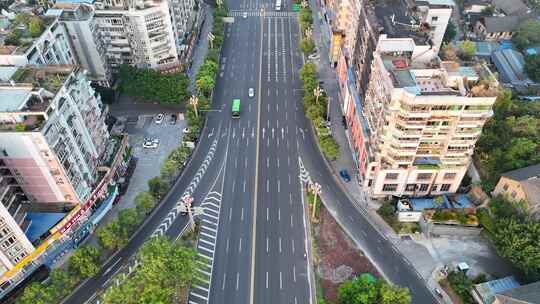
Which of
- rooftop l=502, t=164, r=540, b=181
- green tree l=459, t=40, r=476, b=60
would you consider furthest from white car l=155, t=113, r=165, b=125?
rooftop l=502, t=164, r=540, b=181

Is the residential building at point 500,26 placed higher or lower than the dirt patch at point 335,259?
higher

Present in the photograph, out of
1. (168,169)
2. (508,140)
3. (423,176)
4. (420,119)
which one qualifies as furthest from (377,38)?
(168,169)

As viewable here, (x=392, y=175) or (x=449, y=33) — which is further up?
(x=449, y=33)

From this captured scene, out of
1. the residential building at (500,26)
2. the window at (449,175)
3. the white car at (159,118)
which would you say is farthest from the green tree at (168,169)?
the residential building at (500,26)

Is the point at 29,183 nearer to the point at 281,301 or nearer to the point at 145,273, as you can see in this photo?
the point at 145,273

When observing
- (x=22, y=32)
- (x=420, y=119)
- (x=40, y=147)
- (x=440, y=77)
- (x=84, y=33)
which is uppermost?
(x=22, y=32)

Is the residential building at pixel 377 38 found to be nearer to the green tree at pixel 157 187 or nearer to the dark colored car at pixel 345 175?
the dark colored car at pixel 345 175

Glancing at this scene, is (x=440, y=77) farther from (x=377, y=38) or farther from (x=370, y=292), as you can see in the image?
(x=370, y=292)

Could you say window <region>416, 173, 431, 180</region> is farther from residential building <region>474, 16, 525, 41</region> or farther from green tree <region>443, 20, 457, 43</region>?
residential building <region>474, 16, 525, 41</region>
